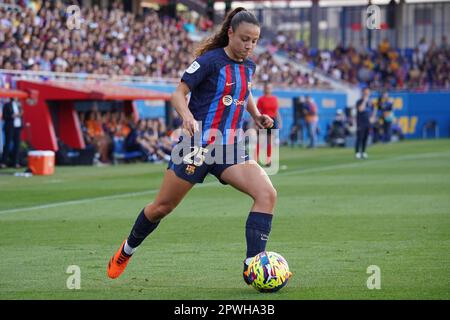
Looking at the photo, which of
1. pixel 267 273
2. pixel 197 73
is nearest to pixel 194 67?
pixel 197 73

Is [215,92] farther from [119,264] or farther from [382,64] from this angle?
[382,64]

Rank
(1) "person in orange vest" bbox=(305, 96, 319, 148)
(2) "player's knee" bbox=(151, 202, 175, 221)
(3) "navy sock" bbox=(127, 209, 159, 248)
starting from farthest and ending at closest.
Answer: (1) "person in orange vest" bbox=(305, 96, 319, 148), (3) "navy sock" bbox=(127, 209, 159, 248), (2) "player's knee" bbox=(151, 202, 175, 221)

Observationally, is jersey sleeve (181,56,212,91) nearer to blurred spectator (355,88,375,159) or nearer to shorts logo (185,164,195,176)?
shorts logo (185,164,195,176)

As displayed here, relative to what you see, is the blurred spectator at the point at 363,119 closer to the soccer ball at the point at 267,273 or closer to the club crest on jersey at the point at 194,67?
the club crest on jersey at the point at 194,67

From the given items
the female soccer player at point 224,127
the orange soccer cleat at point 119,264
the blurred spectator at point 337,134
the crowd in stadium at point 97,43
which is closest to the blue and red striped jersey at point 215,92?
the female soccer player at point 224,127

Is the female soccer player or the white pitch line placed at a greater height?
the female soccer player

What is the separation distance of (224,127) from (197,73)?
1.66 feet

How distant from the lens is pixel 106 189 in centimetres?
2041

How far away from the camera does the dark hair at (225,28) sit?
8.62m

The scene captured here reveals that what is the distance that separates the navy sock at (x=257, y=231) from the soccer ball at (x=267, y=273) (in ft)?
0.36

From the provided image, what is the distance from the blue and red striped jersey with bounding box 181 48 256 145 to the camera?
8586 millimetres

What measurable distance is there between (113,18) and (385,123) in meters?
15.4

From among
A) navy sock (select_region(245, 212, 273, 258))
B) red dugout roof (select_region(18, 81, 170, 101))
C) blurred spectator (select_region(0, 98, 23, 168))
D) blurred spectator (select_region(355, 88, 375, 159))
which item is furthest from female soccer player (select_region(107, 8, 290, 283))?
blurred spectator (select_region(355, 88, 375, 159))

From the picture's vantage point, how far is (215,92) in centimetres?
864
